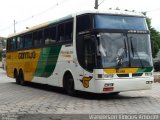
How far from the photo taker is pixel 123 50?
16594 mm

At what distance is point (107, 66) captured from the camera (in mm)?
16125

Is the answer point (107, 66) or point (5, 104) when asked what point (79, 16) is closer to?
point (107, 66)

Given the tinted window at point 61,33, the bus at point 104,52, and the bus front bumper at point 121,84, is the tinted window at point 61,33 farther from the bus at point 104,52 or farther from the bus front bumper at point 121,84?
the bus front bumper at point 121,84

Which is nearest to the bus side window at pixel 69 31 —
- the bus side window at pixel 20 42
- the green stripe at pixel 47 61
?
the green stripe at pixel 47 61

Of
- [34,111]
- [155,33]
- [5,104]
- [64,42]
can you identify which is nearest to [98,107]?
[34,111]

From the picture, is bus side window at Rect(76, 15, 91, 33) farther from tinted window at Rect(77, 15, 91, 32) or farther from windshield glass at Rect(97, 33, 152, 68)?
windshield glass at Rect(97, 33, 152, 68)

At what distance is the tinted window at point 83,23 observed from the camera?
16.8 m

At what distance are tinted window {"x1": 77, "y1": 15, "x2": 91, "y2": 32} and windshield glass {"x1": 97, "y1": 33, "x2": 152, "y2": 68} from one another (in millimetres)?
794

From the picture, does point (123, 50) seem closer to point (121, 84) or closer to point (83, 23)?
point (121, 84)

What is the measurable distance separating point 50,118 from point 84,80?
219 inches

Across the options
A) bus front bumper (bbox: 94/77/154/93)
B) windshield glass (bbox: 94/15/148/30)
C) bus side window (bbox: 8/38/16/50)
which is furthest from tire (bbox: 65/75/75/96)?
bus side window (bbox: 8/38/16/50)

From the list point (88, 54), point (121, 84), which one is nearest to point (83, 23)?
point (88, 54)

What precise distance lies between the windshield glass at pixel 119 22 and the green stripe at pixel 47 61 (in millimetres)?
3259

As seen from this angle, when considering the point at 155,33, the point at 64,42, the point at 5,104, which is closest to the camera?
the point at 5,104
